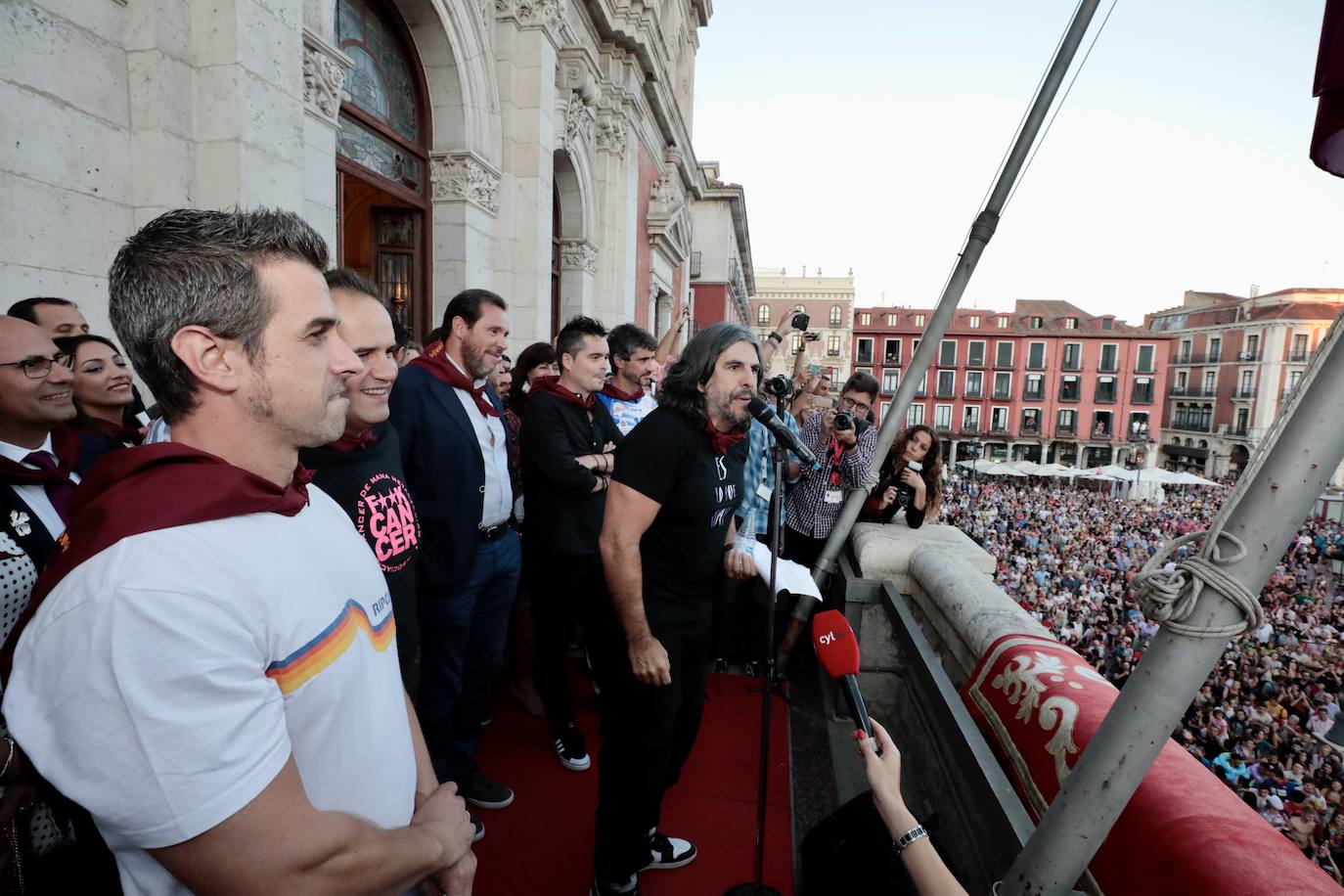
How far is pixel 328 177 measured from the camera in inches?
171

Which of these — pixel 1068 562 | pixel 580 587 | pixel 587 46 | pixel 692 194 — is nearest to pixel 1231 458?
pixel 1068 562

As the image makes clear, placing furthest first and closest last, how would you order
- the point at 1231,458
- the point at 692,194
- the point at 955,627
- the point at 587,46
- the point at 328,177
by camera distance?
the point at 1231,458, the point at 692,194, the point at 587,46, the point at 328,177, the point at 955,627

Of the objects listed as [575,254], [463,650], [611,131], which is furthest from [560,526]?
[611,131]

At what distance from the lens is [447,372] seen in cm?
279

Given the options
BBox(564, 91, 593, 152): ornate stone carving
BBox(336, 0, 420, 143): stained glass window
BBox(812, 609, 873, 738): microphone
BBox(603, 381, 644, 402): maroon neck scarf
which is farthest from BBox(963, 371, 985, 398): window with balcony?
BBox(812, 609, 873, 738): microphone

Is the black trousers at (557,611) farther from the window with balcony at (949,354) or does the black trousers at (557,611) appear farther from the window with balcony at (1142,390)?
the window with balcony at (1142,390)

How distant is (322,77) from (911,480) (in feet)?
15.5

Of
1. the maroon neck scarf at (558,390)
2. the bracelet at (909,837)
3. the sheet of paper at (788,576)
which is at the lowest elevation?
the bracelet at (909,837)

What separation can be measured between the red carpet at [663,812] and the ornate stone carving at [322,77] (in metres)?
4.02

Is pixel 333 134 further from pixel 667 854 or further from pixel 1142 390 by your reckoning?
pixel 1142 390

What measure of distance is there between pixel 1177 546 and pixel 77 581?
5.25 ft

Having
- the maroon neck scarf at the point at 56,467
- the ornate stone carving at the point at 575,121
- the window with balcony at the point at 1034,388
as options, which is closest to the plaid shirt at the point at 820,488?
the maroon neck scarf at the point at 56,467

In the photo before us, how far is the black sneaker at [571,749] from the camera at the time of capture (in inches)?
128

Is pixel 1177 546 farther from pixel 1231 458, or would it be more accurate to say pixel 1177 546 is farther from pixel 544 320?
pixel 1231 458
